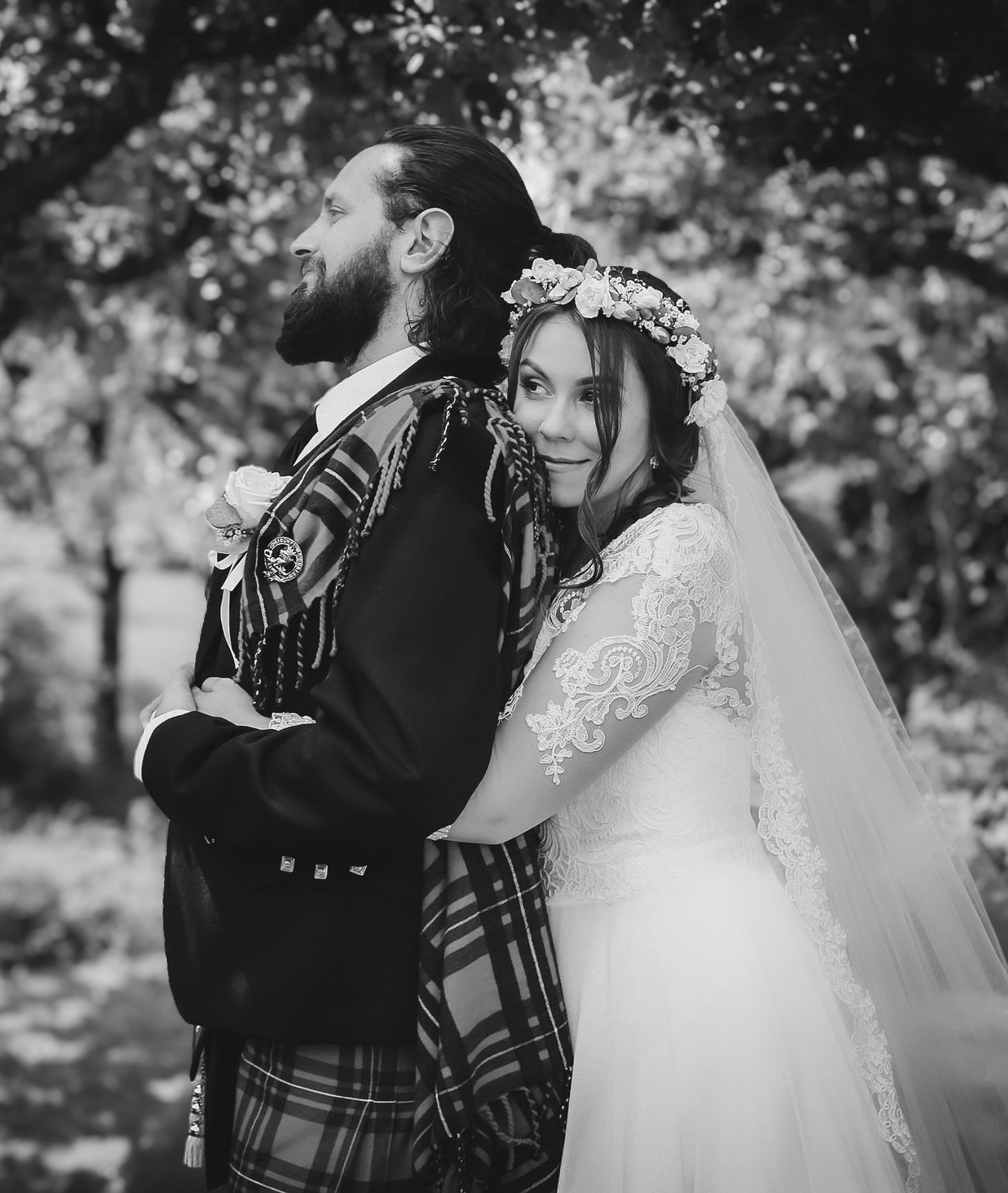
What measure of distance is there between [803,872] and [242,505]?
49.2 inches

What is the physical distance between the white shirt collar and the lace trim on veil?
0.66 m

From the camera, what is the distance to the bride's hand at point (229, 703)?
6.55 ft

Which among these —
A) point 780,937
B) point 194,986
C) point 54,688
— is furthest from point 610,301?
point 54,688

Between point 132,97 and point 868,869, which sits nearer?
point 868,869

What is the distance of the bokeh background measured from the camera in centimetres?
285

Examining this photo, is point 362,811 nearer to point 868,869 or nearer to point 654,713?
point 654,713

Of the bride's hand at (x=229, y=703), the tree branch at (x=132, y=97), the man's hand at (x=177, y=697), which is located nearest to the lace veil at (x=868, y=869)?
the bride's hand at (x=229, y=703)

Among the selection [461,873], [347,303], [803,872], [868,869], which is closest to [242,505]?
[347,303]

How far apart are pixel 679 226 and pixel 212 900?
4.64 metres

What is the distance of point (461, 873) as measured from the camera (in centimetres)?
204

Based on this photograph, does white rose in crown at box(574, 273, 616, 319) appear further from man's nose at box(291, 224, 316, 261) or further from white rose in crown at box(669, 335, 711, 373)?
man's nose at box(291, 224, 316, 261)

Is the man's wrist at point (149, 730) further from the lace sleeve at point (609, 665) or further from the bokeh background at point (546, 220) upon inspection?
the bokeh background at point (546, 220)

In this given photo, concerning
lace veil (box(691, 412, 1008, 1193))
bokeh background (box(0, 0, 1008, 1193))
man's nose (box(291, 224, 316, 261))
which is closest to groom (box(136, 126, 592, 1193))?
man's nose (box(291, 224, 316, 261))

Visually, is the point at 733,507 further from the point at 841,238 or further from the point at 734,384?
the point at 734,384
